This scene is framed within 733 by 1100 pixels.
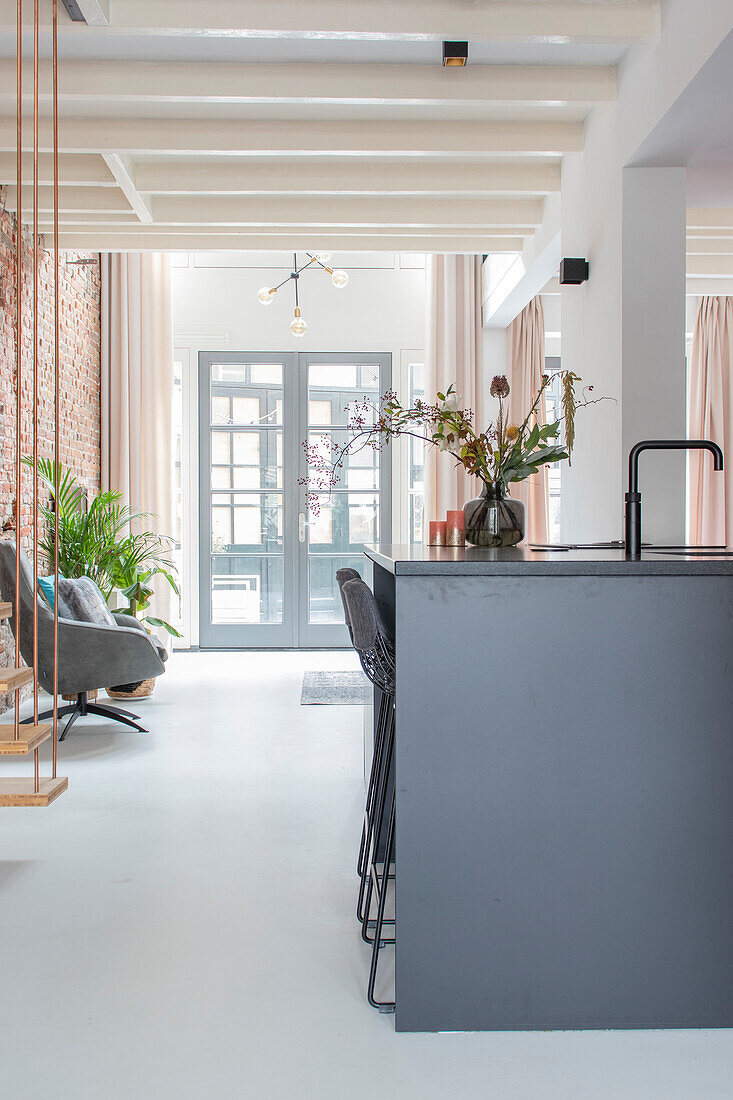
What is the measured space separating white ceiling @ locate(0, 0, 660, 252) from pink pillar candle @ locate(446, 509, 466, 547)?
1.64 metres

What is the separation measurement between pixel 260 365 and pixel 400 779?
603cm

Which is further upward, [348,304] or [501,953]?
[348,304]

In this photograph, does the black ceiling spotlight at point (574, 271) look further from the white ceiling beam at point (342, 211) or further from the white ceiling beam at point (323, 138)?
the white ceiling beam at point (342, 211)

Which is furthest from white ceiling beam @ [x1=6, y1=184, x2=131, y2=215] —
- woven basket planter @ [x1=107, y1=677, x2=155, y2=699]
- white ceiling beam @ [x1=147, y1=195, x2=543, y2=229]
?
woven basket planter @ [x1=107, y1=677, x2=155, y2=699]

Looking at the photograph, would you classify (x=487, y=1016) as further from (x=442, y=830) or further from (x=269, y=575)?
(x=269, y=575)

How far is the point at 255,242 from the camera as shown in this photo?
553 centimetres

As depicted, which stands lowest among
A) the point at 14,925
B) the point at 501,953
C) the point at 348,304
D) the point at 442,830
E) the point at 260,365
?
the point at 14,925

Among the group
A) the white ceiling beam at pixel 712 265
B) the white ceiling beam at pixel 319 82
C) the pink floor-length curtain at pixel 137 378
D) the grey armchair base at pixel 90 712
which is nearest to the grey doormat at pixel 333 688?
the grey armchair base at pixel 90 712

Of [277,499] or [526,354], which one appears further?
[277,499]

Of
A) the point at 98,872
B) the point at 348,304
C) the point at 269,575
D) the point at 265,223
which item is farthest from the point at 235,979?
the point at 348,304

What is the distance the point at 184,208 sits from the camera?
5070 mm

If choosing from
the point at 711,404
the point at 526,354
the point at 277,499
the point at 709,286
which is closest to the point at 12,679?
the point at 277,499

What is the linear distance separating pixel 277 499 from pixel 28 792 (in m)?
5.14

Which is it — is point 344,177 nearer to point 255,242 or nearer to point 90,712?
point 255,242
